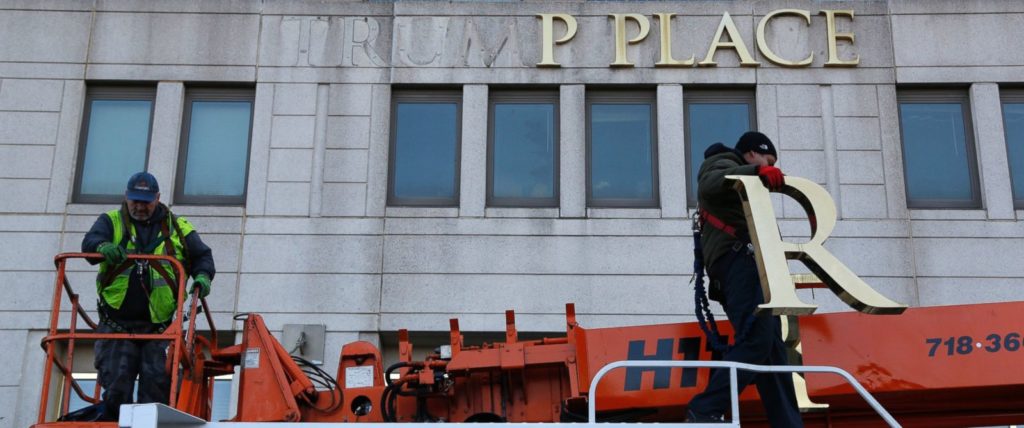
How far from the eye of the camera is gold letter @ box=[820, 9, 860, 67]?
1308 cm

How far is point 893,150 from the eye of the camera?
12.9m

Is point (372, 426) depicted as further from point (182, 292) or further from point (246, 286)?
point (246, 286)

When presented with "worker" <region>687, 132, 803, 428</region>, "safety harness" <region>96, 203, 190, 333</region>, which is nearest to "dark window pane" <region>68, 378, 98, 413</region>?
"safety harness" <region>96, 203, 190, 333</region>

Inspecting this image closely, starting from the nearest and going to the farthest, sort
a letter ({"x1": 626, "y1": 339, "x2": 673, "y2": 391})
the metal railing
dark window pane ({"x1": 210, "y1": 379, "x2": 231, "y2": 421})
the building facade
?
1. the metal railing
2. a letter ({"x1": 626, "y1": 339, "x2": 673, "y2": 391})
3. dark window pane ({"x1": 210, "y1": 379, "x2": 231, "y2": 421})
4. the building facade

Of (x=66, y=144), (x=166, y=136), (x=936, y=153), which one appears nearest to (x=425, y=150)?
(x=166, y=136)

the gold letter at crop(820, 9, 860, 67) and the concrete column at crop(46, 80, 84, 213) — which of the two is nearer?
the concrete column at crop(46, 80, 84, 213)

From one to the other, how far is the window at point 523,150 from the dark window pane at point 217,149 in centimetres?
281

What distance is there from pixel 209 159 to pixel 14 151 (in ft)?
6.87

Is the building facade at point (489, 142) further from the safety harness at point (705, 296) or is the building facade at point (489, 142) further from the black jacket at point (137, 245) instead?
the safety harness at point (705, 296)

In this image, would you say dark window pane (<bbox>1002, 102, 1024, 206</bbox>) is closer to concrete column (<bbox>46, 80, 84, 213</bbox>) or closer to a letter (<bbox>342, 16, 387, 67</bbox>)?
a letter (<bbox>342, 16, 387, 67</bbox>)

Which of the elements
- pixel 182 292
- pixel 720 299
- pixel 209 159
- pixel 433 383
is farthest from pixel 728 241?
pixel 209 159

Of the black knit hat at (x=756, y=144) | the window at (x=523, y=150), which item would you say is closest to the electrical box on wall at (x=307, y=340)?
the window at (x=523, y=150)

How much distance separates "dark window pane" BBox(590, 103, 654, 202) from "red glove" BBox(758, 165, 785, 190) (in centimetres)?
665

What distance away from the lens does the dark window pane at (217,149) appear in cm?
1312
